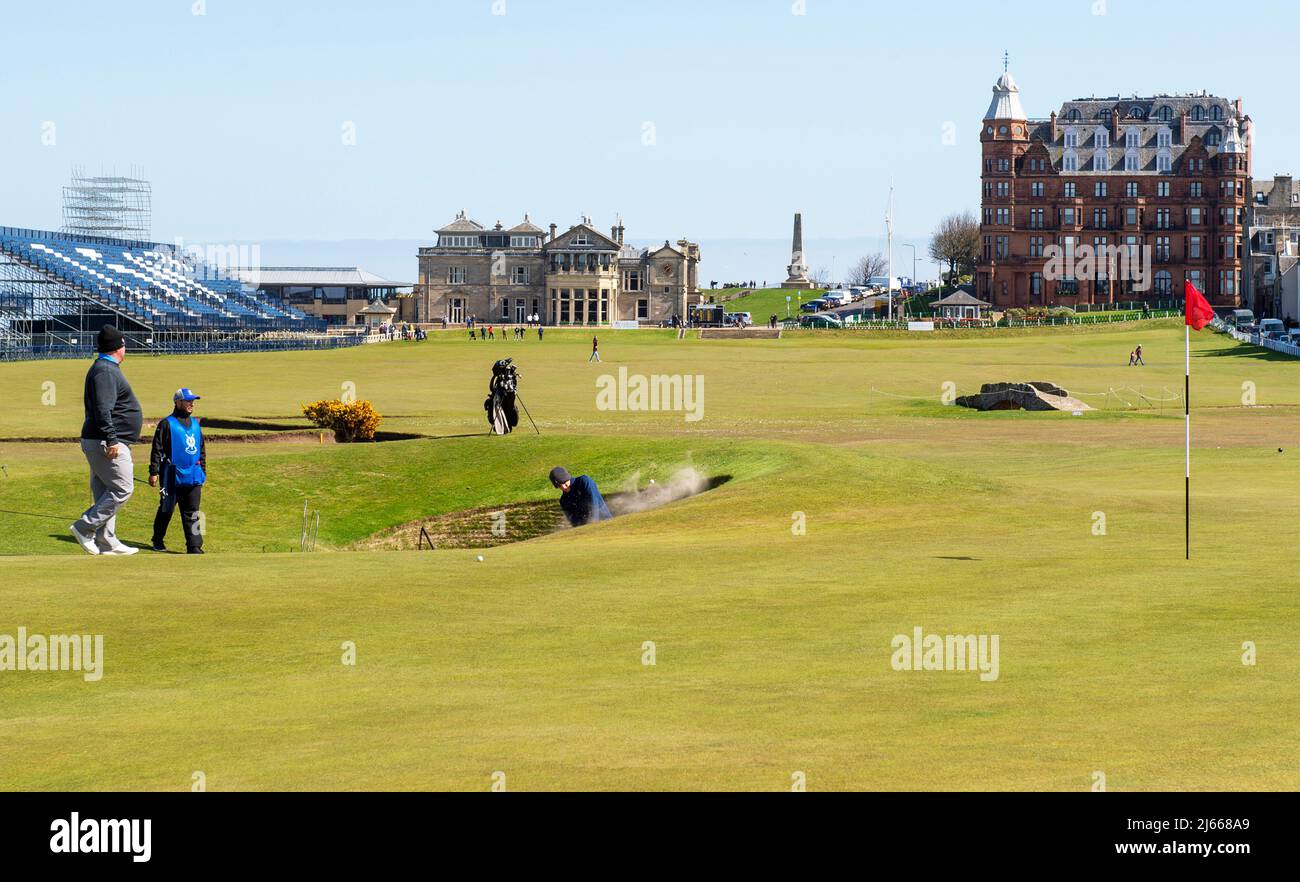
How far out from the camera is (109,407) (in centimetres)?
2444

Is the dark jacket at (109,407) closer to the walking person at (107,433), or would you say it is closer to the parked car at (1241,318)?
the walking person at (107,433)

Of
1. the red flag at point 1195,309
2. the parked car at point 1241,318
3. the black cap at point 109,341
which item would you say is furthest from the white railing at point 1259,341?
the black cap at point 109,341

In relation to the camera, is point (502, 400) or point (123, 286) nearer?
point (502, 400)

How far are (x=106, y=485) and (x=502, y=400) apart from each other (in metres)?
23.7

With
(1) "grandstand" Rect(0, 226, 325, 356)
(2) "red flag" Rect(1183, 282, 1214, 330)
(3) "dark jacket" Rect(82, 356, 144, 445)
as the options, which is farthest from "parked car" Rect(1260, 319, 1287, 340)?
(3) "dark jacket" Rect(82, 356, 144, 445)

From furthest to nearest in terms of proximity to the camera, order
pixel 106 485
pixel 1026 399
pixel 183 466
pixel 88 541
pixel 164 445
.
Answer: pixel 1026 399
pixel 164 445
pixel 183 466
pixel 88 541
pixel 106 485

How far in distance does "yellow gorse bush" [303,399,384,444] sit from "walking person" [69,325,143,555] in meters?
30.2

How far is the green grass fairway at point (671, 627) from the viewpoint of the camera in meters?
12.1

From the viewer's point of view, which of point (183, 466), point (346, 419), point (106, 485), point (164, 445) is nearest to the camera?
point (106, 485)

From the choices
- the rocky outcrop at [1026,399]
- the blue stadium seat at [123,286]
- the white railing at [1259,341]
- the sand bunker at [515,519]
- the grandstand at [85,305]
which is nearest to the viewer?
the sand bunker at [515,519]

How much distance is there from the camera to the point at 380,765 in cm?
1191

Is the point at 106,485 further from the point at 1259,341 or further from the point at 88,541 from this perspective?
the point at 1259,341

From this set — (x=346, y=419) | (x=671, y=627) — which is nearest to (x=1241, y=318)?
(x=346, y=419)
